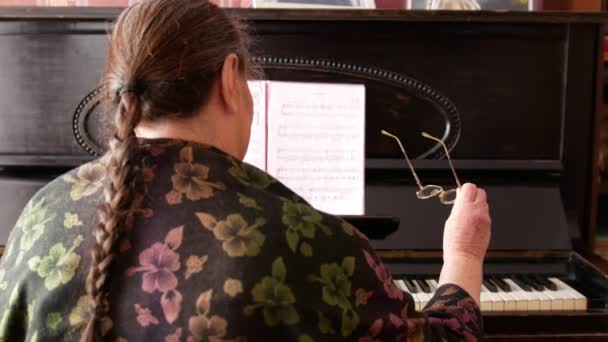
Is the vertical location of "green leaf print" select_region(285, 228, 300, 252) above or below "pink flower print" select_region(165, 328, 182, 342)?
above

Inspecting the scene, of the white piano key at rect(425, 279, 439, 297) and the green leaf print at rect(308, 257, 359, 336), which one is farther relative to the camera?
the white piano key at rect(425, 279, 439, 297)

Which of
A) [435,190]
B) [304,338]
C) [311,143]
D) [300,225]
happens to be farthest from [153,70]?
[435,190]

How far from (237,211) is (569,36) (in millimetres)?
1204

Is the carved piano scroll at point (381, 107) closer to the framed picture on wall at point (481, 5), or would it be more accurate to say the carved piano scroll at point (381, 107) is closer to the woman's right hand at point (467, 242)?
the framed picture on wall at point (481, 5)

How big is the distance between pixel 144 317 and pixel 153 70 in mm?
292

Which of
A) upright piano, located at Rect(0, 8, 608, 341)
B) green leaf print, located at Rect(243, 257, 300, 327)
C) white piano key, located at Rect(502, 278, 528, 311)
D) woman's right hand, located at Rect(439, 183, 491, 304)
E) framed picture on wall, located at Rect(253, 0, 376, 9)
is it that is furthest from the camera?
framed picture on wall, located at Rect(253, 0, 376, 9)

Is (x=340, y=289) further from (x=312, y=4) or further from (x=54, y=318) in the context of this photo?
(x=312, y=4)

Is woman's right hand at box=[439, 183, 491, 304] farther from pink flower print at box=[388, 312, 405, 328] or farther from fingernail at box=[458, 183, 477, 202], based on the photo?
pink flower print at box=[388, 312, 405, 328]

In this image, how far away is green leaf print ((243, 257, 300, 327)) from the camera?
63cm

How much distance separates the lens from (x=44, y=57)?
5.01 feet

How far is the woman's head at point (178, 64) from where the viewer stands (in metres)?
0.72

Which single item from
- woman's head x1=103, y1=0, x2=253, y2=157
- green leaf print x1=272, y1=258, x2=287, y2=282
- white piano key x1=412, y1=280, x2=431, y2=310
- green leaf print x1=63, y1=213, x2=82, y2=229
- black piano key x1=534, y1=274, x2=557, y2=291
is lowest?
white piano key x1=412, y1=280, x2=431, y2=310

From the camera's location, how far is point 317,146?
1.37m

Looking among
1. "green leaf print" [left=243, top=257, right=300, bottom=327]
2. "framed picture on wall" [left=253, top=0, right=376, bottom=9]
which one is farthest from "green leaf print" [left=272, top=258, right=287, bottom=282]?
"framed picture on wall" [left=253, top=0, right=376, bottom=9]
